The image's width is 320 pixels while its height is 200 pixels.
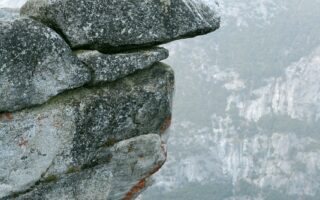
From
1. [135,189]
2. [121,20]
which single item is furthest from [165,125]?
[121,20]

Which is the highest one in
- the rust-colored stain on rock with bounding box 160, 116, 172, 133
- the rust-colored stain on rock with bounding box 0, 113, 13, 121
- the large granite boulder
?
the rust-colored stain on rock with bounding box 0, 113, 13, 121

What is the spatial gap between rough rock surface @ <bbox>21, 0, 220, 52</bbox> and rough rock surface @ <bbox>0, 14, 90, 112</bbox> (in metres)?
0.40

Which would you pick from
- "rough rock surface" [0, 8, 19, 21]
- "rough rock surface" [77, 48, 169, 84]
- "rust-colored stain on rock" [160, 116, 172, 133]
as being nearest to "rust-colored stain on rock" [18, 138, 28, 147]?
"rough rock surface" [77, 48, 169, 84]

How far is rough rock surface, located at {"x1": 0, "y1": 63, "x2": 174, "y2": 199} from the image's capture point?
11.3 m

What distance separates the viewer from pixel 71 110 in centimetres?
1175

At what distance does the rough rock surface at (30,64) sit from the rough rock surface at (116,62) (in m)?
0.34

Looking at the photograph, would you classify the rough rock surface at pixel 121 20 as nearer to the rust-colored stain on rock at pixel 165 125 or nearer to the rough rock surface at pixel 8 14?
the rough rock surface at pixel 8 14

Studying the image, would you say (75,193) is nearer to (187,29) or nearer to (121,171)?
(121,171)

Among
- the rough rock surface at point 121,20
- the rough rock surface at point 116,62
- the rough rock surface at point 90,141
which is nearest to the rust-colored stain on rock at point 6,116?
the rough rock surface at point 90,141

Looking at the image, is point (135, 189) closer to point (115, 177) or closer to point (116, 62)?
point (115, 177)

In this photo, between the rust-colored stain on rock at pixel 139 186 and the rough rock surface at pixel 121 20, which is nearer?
the rough rock surface at pixel 121 20

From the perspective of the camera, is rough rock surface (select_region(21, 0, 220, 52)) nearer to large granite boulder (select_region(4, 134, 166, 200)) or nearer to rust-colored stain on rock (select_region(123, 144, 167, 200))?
large granite boulder (select_region(4, 134, 166, 200))

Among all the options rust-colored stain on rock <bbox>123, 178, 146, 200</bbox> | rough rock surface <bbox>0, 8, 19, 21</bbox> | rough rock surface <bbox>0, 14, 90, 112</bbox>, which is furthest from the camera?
rust-colored stain on rock <bbox>123, 178, 146, 200</bbox>

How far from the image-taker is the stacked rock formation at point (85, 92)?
36.1 ft
